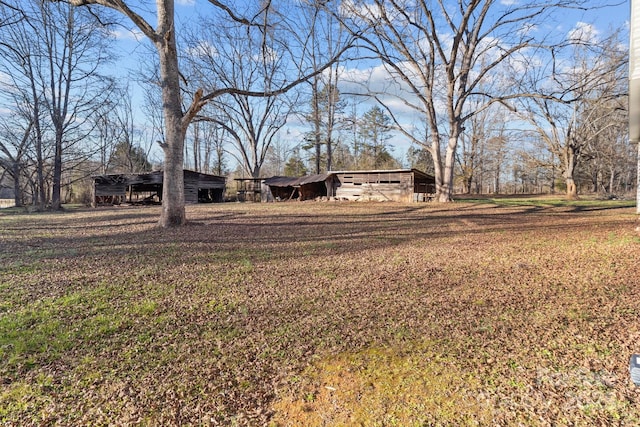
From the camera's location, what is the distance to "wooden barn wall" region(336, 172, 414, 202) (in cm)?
2347

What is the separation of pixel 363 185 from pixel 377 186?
109cm

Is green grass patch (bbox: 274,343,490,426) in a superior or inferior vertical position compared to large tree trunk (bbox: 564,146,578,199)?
inferior

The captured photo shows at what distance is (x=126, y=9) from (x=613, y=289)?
37.0ft

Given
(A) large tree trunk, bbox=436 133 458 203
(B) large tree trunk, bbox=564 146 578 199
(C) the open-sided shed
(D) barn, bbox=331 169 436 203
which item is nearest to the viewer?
(A) large tree trunk, bbox=436 133 458 203

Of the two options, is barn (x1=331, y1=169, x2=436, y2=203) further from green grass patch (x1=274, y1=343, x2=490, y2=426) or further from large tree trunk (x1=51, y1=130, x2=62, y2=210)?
green grass patch (x1=274, y1=343, x2=490, y2=426)

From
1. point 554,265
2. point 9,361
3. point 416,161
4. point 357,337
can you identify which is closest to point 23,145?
point 9,361

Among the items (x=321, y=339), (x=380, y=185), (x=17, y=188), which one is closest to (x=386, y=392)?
(x=321, y=339)

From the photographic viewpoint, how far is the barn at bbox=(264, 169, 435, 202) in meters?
23.5

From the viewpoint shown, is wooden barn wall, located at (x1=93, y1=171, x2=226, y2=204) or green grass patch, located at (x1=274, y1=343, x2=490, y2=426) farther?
wooden barn wall, located at (x1=93, y1=171, x2=226, y2=204)

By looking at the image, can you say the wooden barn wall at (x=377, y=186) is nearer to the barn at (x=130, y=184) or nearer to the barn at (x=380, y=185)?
the barn at (x=380, y=185)

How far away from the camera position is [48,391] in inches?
87.2

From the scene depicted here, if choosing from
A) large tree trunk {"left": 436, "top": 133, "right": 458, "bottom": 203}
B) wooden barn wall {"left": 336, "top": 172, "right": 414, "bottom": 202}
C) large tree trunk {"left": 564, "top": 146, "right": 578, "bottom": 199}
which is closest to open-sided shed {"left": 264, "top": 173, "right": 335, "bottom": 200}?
wooden barn wall {"left": 336, "top": 172, "right": 414, "bottom": 202}

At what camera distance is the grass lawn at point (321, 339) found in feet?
6.57

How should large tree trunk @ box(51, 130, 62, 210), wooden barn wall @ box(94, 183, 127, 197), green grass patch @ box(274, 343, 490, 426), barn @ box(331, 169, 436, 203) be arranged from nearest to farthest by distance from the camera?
green grass patch @ box(274, 343, 490, 426)
large tree trunk @ box(51, 130, 62, 210)
barn @ box(331, 169, 436, 203)
wooden barn wall @ box(94, 183, 127, 197)
